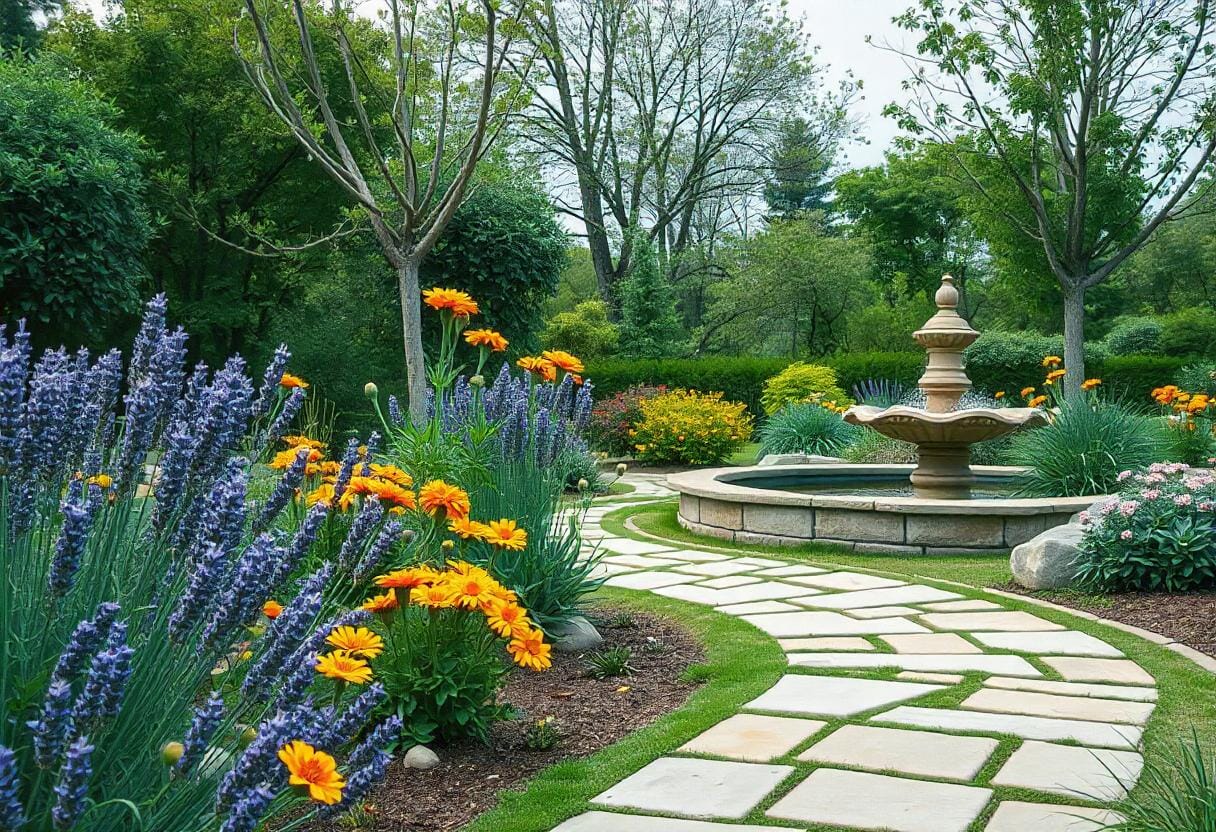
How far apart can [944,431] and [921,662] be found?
13.4 feet

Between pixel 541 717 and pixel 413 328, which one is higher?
pixel 413 328

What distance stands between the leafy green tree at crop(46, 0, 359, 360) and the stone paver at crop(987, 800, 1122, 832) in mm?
11970

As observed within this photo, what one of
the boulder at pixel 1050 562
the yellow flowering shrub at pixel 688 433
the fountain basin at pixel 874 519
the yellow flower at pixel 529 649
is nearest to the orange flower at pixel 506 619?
the yellow flower at pixel 529 649

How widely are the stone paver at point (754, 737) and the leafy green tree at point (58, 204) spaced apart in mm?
8795

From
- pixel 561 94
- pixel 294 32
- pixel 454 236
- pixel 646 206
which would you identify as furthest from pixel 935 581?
pixel 646 206

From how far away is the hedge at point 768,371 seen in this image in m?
18.7

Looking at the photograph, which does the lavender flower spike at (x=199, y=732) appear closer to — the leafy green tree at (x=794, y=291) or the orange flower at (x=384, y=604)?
the orange flower at (x=384, y=604)

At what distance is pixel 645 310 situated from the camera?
79.6ft

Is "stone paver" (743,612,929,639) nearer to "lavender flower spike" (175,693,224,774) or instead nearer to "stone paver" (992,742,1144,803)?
"stone paver" (992,742,1144,803)

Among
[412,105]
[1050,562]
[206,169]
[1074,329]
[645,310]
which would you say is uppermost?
[206,169]

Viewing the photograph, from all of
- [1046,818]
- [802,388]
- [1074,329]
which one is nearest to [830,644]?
[1046,818]

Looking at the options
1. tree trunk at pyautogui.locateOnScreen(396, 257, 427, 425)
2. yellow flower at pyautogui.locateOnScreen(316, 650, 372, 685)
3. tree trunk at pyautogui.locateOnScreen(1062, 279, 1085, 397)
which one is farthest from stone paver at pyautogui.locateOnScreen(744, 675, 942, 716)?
tree trunk at pyautogui.locateOnScreen(1062, 279, 1085, 397)

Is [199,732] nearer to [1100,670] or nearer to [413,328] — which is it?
[1100,670]

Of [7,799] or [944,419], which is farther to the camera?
[944,419]
